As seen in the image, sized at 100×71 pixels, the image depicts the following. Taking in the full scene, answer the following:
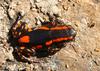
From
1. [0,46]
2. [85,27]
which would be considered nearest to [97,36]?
[85,27]

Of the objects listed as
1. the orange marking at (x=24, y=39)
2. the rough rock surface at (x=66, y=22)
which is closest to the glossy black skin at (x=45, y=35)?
the orange marking at (x=24, y=39)

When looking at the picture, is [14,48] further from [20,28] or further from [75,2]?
[75,2]

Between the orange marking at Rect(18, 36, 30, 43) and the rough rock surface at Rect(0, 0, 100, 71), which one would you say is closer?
the orange marking at Rect(18, 36, 30, 43)

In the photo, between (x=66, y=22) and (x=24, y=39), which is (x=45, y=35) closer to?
(x=24, y=39)

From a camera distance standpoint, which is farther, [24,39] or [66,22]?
[66,22]

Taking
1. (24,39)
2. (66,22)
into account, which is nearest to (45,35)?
(24,39)

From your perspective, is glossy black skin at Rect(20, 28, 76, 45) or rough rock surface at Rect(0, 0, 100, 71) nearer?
glossy black skin at Rect(20, 28, 76, 45)

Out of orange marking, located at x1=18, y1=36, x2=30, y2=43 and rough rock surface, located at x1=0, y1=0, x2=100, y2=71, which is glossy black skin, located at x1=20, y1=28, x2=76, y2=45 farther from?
rough rock surface, located at x1=0, y1=0, x2=100, y2=71

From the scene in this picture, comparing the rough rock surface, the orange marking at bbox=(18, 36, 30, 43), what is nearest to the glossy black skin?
the orange marking at bbox=(18, 36, 30, 43)
